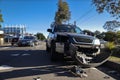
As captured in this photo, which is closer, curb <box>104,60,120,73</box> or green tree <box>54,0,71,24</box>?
curb <box>104,60,120,73</box>

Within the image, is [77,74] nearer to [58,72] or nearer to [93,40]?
[58,72]

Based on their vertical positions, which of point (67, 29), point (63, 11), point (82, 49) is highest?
point (63, 11)

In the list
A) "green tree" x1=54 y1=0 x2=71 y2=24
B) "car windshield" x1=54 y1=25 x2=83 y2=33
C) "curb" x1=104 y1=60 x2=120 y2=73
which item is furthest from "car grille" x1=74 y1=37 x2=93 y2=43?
"green tree" x1=54 y1=0 x2=71 y2=24

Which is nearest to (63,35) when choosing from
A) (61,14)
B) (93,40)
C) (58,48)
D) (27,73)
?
(58,48)

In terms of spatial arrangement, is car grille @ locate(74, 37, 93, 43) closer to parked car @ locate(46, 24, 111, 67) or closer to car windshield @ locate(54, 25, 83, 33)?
parked car @ locate(46, 24, 111, 67)

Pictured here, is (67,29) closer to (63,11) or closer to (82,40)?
(82,40)

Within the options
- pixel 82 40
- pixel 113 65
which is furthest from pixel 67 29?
pixel 113 65

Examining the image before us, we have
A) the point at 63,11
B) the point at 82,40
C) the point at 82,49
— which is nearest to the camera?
the point at 82,49

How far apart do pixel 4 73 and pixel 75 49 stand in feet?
9.83

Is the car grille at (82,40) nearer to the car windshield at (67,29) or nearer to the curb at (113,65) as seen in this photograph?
the curb at (113,65)

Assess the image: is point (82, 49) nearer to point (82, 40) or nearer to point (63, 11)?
point (82, 40)

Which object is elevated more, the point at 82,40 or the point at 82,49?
the point at 82,40

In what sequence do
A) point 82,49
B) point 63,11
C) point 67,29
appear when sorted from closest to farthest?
point 82,49
point 67,29
point 63,11

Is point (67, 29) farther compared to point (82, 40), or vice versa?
point (67, 29)
